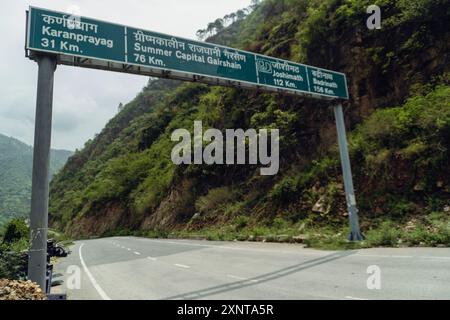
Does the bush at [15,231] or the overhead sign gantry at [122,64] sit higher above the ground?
the overhead sign gantry at [122,64]

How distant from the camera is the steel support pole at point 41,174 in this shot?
812 centimetres

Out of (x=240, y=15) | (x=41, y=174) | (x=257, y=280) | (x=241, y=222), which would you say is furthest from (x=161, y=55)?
(x=240, y=15)

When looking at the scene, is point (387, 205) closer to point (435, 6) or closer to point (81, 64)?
point (435, 6)

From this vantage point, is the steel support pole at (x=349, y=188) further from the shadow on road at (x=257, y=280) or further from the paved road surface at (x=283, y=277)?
the shadow on road at (x=257, y=280)

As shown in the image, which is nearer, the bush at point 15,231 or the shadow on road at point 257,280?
the shadow on road at point 257,280

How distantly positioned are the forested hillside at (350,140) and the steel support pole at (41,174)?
1091 cm

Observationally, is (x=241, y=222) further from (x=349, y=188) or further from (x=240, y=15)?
(x=240, y=15)

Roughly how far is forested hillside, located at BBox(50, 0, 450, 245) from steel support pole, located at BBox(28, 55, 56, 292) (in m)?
10.9

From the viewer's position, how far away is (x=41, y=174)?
28.1 ft

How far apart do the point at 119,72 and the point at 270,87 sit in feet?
19.9

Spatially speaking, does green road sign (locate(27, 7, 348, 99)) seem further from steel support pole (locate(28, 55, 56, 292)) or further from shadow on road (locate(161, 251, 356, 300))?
shadow on road (locate(161, 251, 356, 300))

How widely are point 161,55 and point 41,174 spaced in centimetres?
539

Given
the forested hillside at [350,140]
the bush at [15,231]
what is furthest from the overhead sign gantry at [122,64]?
the bush at [15,231]

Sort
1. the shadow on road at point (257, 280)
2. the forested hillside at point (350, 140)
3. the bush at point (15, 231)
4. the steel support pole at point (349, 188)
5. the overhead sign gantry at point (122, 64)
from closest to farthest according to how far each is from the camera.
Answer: the shadow on road at point (257, 280)
the overhead sign gantry at point (122, 64)
the steel support pole at point (349, 188)
the forested hillside at point (350, 140)
the bush at point (15, 231)
